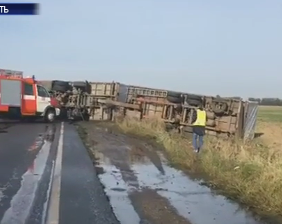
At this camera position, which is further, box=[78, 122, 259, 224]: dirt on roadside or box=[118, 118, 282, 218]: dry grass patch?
box=[118, 118, 282, 218]: dry grass patch

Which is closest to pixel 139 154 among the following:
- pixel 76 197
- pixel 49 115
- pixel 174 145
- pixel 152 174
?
pixel 174 145

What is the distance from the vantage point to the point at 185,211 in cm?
757

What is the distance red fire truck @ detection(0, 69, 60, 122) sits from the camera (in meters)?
27.2

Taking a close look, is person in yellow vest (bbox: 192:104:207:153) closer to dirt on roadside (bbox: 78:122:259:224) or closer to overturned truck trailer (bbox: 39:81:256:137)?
dirt on roadside (bbox: 78:122:259:224)

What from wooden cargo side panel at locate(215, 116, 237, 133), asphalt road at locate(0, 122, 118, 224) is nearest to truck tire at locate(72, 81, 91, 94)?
wooden cargo side panel at locate(215, 116, 237, 133)

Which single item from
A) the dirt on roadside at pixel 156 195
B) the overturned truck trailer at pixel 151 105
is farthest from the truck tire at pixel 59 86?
the dirt on roadside at pixel 156 195

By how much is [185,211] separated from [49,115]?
2333 cm

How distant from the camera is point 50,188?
900cm

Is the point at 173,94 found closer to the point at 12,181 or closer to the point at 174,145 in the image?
the point at 174,145

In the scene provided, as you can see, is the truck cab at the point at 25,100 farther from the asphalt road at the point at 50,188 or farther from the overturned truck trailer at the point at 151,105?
the asphalt road at the point at 50,188

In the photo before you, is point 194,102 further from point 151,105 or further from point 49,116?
point 49,116

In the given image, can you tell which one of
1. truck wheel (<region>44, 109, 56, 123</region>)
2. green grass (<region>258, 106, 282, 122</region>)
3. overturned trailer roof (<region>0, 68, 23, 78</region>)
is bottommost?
green grass (<region>258, 106, 282, 122</region>)

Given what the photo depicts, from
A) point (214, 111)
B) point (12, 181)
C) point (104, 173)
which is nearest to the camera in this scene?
point (12, 181)

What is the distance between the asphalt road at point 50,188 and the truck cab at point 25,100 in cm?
1174
